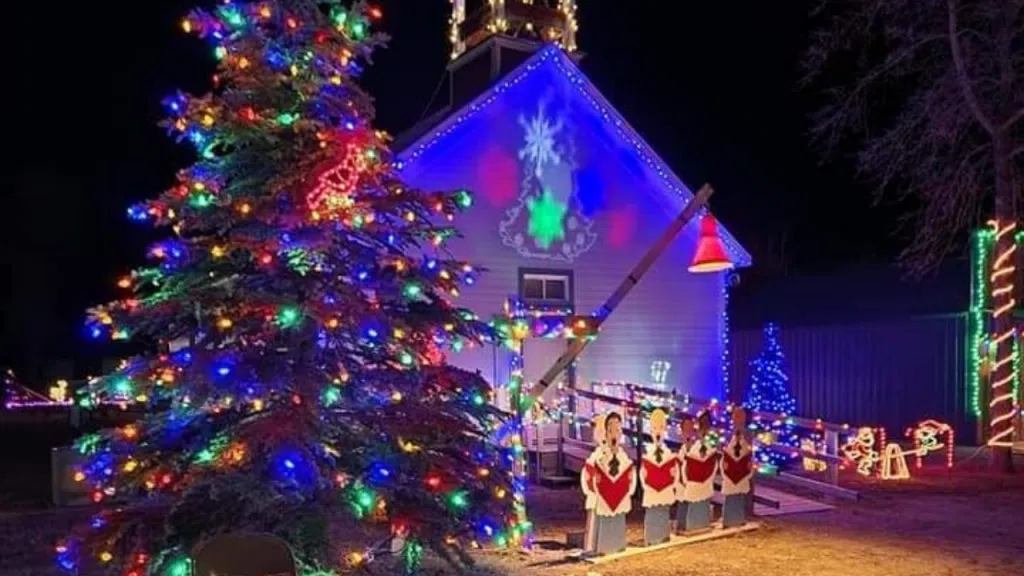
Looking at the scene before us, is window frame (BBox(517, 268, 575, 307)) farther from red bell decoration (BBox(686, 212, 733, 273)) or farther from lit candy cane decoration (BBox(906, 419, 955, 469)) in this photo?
lit candy cane decoration (BBox(906, 419, 955, 469))

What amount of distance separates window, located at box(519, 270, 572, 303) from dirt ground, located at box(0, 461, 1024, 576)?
14.5 ft

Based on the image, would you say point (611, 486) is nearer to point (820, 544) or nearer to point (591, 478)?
point (591, 478)

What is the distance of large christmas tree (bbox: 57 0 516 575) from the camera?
7172 mm

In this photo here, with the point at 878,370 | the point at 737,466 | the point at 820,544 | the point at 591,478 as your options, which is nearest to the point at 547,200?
the point at 737,466

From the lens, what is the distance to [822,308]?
27.0 metres

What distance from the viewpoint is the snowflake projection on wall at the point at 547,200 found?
693 inches

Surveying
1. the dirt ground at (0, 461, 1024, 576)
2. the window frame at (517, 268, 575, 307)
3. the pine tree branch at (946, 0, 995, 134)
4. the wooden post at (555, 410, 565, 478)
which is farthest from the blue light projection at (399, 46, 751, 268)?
the dirt ground at (0, 461, 1024, 576)

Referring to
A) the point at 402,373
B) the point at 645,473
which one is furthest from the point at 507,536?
the point at 645,473

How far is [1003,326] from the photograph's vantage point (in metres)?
17.9

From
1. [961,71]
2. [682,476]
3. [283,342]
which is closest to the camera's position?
[283,342]

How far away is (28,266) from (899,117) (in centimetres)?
4231

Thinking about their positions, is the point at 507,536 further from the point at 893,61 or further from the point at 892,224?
the point at 892,224

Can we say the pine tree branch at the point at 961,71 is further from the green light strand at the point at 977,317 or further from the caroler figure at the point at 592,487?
the caroler figure at the point at 592,487

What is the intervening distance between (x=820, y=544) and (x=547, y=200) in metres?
8.70
